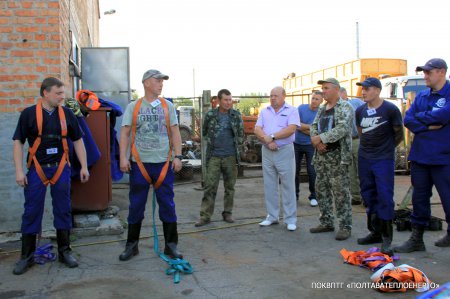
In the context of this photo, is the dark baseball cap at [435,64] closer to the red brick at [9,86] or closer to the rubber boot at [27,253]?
the rubber boot at [27,253]

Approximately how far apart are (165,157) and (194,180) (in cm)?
634

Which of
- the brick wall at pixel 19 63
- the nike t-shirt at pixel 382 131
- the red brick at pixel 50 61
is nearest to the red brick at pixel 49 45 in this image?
the brick wall at pixel 19 63

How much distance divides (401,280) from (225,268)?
5.74ft

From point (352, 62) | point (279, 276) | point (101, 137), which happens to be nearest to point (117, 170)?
point (101, 137)

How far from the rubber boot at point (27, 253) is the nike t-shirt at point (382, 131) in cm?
396

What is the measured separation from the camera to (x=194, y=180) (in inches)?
447

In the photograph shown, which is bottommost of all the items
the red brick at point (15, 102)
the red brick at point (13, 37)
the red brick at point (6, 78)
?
the red brick at point (15, 102)

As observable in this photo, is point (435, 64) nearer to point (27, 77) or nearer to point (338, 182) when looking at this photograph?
point (338, 182)

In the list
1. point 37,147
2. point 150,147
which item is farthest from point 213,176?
point 37,147

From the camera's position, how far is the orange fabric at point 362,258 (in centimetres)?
460

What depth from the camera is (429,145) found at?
16.5ft

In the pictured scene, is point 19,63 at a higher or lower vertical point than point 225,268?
higher

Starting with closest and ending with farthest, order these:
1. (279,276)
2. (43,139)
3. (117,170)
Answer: (279,276) → (43,139) → (117,170)

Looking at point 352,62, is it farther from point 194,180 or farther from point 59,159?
point 59,159
